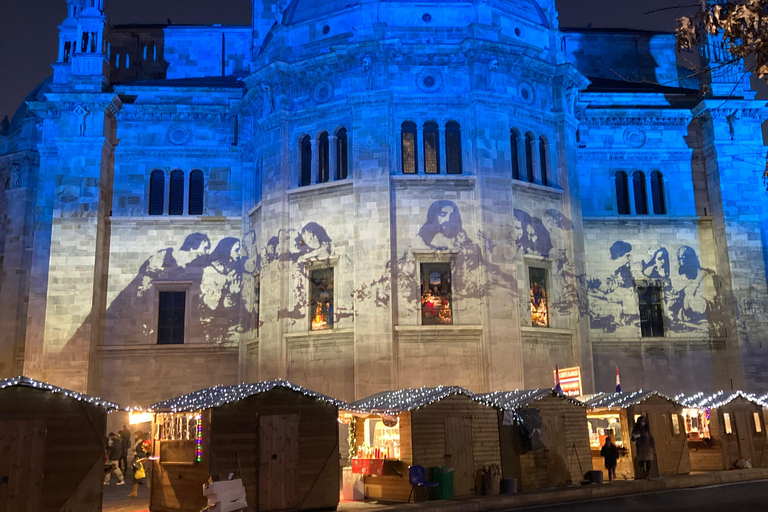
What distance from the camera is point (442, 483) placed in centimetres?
2017

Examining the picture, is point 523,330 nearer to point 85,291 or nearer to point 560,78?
point 560,78

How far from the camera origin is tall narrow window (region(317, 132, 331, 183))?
Answer: 31.9 metres

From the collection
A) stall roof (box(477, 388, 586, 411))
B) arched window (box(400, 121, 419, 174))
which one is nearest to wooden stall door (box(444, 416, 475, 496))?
stall roof (box(477, 388, 586, 411))

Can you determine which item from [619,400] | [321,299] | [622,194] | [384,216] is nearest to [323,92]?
[384,216]

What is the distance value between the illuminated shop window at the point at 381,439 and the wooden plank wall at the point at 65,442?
7238 mm

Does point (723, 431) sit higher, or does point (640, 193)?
point (640, 193)

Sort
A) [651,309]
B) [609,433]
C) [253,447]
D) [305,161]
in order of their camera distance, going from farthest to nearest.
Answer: [651,309] → [305,161] → [609,433] → [253,447]

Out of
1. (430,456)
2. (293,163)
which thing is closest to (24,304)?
(293,163)

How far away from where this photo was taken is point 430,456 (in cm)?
2070

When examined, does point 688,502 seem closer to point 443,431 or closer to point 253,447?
point 443,431

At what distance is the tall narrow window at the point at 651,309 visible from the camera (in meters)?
34.8

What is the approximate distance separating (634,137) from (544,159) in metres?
6.08

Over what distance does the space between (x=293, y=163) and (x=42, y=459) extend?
17.6 meters

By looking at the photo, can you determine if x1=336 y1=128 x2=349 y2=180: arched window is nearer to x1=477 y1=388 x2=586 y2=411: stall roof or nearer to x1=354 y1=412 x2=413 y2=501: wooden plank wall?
x1=477 y1=388 x2=586 y2=411: stall roof
